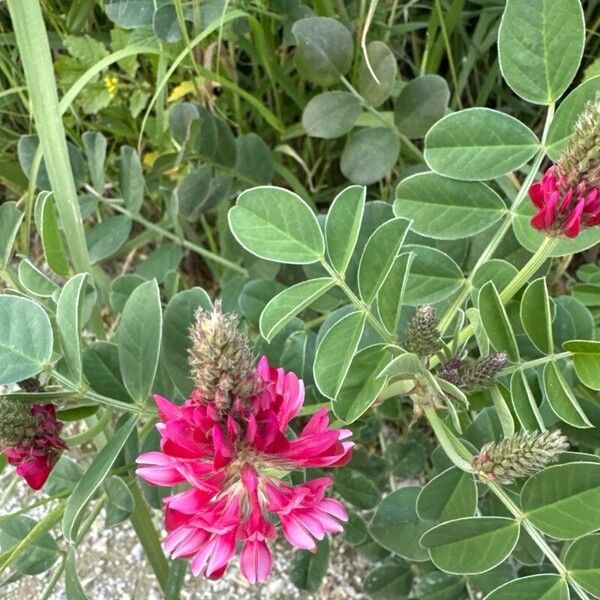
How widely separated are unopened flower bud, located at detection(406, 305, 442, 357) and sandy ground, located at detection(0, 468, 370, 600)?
0.60 metres

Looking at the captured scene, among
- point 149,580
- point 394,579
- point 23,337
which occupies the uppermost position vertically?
point 23,337

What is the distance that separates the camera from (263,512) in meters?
0.65

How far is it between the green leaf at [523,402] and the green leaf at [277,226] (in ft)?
0.69

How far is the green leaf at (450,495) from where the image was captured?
789 millimetres

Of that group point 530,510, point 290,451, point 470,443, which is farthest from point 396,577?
point 290,451

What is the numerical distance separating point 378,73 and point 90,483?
61cm

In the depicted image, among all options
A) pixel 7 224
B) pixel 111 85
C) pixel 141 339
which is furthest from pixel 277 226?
pixel 111 85

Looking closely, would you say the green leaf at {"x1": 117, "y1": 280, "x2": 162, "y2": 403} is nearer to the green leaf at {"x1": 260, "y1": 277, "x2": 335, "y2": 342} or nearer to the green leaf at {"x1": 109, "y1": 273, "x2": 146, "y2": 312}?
the green leaf at {"x1": 260, "y1": 277, "x2": 335, "y2": 342}

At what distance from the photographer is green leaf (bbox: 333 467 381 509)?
3.23 feet

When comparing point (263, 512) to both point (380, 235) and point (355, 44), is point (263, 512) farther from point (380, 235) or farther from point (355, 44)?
point (355, 44)

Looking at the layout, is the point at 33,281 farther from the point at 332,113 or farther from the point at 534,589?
the point at 534,589

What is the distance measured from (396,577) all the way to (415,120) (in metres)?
0.58

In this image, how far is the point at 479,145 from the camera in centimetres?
80

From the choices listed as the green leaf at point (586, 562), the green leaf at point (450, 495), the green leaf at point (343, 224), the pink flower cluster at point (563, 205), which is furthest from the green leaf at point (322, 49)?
the green leaf at point (586, 562)
